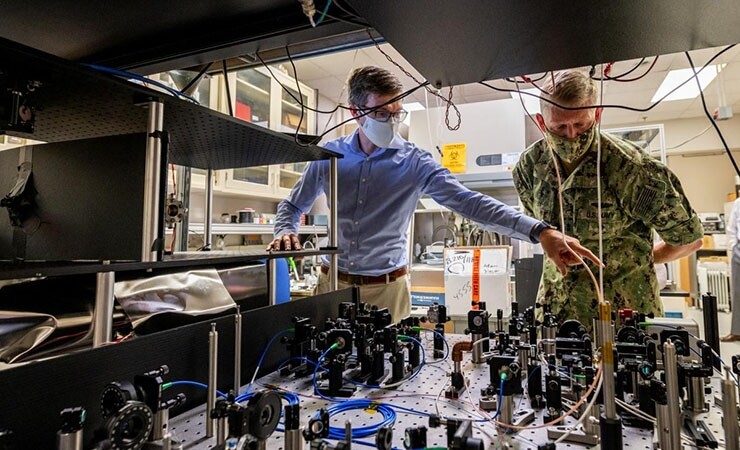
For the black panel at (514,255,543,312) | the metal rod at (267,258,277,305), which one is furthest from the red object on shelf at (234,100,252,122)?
the black panel at (514,255,543,312)

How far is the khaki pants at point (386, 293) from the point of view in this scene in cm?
160

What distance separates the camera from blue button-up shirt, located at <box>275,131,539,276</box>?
1583mm

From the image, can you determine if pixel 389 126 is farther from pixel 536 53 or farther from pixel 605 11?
pixel 605 11

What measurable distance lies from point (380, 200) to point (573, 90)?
2.49ft

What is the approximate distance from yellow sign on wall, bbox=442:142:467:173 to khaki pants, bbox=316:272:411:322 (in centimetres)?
151

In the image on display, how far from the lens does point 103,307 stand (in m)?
0.67

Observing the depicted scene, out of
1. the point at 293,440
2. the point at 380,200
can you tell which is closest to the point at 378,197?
the point at 380,200

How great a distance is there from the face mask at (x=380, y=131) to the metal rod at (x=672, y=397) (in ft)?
3.73

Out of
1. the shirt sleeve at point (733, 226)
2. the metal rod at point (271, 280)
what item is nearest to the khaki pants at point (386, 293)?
the metal rod at point (271, 280)

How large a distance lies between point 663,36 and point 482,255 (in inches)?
69.6

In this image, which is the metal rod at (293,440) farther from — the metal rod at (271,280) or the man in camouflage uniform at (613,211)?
the man in camouflage uniform at (613,211)

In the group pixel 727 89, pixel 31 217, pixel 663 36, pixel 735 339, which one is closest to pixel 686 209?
pixel 663 36

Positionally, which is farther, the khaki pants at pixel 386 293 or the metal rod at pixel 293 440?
the khaki pants at pixel 386 293

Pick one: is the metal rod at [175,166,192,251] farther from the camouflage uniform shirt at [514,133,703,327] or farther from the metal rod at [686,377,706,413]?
the metal rod at [686,377,706,413]
